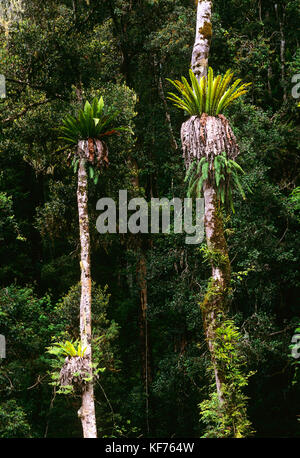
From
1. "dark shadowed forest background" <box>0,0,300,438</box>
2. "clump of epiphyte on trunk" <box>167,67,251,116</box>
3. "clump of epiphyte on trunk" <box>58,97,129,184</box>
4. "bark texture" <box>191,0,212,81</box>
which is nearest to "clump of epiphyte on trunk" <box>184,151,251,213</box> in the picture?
"clump of epiphyte on trunk" <box>167,67,251,116</box>

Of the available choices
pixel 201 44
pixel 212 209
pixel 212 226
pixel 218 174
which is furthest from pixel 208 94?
pixel 212 226

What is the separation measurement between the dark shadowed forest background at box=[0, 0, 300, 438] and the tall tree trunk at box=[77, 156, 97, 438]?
5.16ft

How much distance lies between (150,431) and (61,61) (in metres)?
10.0

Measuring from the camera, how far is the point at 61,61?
1267cm

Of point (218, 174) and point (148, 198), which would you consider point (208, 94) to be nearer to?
point (218, 174)

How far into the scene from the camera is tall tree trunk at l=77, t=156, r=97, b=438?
9617 mm

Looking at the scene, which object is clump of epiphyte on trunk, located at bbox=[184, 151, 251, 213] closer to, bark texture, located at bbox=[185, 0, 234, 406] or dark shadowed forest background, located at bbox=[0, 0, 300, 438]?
bark texture, located at bbox=[185, 0, 234, 406]

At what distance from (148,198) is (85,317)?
7.44 m

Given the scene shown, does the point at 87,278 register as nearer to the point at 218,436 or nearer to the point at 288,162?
the point at 218,436

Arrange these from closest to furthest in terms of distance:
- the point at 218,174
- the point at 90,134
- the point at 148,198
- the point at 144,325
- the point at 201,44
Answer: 1. the point at 218,174
2. the point at 201,44
3. the point at 90,134
4. the point at 144,325
5. the point at 148,198

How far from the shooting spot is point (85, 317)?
1005cm

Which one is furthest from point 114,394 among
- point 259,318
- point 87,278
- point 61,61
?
point 61,61

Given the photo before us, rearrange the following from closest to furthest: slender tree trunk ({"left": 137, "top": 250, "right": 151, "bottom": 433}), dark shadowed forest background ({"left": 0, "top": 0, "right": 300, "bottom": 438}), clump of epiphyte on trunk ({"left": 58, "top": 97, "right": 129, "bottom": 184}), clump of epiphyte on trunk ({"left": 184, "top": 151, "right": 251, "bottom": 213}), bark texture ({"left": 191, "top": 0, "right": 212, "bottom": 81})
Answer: clump of epiphyte on trunk ({"left": 184, "top": 151, "right": 251, "bottom": 213})
bark texture ({"left": 191, "top": 0, "right": 212, "bottom": 81})
clump of epiphyte on trunk ({"left": 58, "top": 97, "right": 129, "bottom": 184})
dark shadowed forest background ({"left": 0, "top": 0, "right": 300, "bottom": 438})
slender tree trunk ({"left": 137, "top": 250, "right": 151, "bottom": 433})

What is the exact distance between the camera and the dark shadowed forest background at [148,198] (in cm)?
1248
